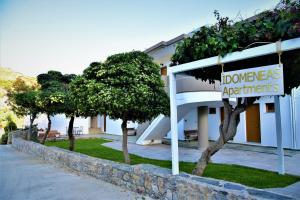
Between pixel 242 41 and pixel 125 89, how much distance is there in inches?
145

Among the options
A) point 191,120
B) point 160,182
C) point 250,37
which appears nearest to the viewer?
point 250,37

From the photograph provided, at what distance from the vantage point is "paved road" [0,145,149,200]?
6.50 meters

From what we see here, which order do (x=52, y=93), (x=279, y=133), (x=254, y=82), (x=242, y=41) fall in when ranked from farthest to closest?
(x=52, y=93) → (x=279, y=133) → (x=242, y=41) → (x=254, y=82)

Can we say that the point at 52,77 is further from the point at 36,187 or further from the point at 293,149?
the point at 293,149

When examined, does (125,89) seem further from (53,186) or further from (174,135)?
(53,186)

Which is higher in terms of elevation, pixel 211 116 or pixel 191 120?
pixel 211 116

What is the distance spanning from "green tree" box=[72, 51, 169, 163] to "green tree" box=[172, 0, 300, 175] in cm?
154

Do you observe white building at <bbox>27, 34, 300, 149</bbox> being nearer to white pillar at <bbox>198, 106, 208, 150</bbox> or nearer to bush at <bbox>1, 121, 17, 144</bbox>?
white pillar at <bbox>198, 106, 208, 150</bbox>

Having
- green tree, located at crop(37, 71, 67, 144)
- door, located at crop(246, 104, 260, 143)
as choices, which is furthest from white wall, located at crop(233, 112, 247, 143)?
green tree, located at crop(37, 71, 67, 144)

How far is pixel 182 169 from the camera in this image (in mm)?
8633

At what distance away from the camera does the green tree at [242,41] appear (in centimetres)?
457

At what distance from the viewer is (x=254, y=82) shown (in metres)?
4.98

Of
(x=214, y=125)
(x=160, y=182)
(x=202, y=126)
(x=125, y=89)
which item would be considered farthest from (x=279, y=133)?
(x=214, y=125)

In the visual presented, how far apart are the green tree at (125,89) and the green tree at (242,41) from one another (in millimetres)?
1545
